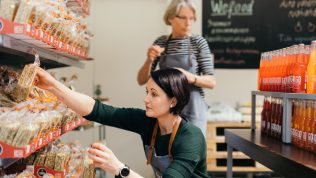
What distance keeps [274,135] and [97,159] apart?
1342 millimetres

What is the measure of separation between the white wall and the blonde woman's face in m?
1.99

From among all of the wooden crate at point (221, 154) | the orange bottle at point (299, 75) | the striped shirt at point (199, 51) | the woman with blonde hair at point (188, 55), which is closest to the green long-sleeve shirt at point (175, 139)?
the orange bottle at point (299, 75)

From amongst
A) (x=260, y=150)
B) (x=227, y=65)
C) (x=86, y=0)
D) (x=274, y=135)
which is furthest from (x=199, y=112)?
(x=227, y=65)

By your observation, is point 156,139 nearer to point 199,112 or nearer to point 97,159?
point 97,159

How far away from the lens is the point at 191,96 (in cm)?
325

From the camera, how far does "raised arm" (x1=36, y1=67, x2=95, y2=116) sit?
7.07 ft

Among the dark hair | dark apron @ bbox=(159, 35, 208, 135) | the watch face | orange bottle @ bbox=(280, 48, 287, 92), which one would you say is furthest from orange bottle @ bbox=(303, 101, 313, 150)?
dark apron @ bbox=(159, 35, 208, 135)

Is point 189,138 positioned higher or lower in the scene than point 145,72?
lower

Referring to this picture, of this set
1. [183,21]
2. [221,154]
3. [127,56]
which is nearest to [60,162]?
[183,21]

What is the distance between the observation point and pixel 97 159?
5.90 feet

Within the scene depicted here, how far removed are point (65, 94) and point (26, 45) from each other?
0.39 metres

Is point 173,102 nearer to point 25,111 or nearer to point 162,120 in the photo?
point 162,120

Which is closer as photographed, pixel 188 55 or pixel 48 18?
pixel 48 18

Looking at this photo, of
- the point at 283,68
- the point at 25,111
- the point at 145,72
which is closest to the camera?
the point at 25,111
